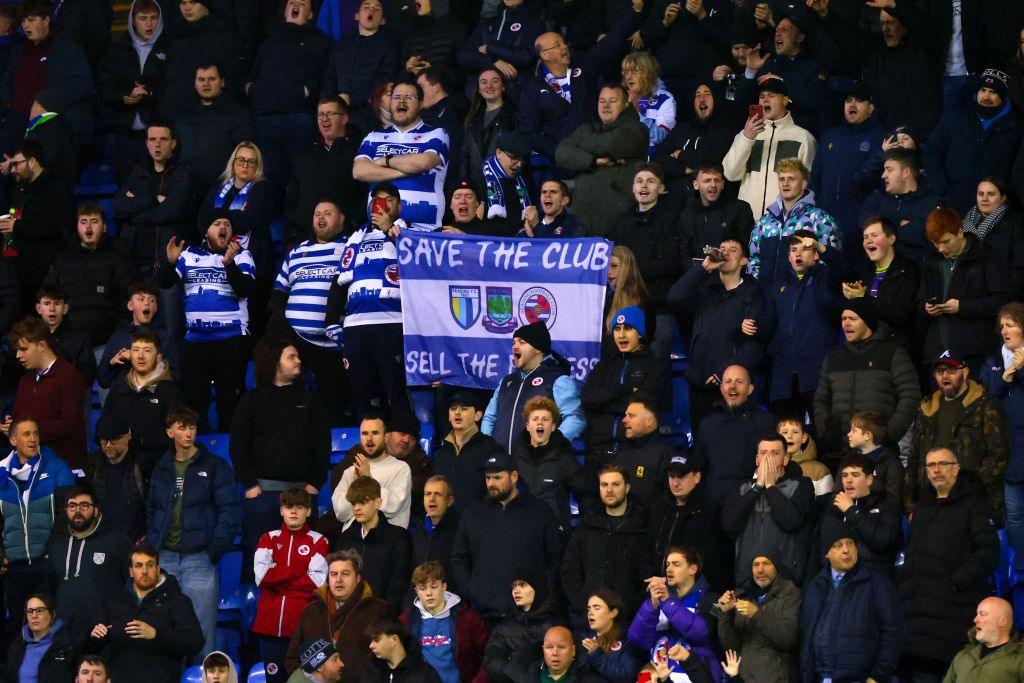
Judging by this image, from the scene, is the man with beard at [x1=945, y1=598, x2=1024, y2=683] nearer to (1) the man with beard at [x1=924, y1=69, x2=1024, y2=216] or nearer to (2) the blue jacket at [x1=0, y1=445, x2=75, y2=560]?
(1) the man with beard at [x1=924, y1=69, x2=1024, y2=216]

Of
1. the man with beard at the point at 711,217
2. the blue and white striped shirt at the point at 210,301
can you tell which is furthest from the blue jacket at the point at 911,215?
the blue and white striped shirt at the point at 210,301

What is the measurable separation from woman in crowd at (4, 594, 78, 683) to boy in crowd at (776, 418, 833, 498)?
14.5 feet

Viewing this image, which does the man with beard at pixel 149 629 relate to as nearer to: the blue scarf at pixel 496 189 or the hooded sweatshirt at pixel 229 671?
the hooded sweatshirt at pixel 229 671

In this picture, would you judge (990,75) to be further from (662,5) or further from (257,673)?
(257,673)

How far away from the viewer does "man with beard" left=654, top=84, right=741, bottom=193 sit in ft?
49.9

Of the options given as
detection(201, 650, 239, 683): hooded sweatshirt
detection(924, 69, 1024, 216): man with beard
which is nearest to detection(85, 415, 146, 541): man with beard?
detection(201, 650, 239, 683): hooded sweatshirt

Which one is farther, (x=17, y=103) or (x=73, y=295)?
(x=17, y=103)

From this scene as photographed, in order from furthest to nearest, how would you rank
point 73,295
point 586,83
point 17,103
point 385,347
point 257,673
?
point 17,103
point 586,83
point 73,295
point 385,347
point 257,673

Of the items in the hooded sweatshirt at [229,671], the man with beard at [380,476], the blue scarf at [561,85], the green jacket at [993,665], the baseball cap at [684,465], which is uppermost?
the blue scarf at [561,85]

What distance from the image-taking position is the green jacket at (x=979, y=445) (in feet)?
39.0

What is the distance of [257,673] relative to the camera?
12.5 metres

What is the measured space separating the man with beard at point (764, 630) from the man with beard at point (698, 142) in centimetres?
441

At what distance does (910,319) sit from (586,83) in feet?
13.2

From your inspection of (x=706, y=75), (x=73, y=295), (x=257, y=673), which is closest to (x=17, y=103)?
(x=73, y=295)
